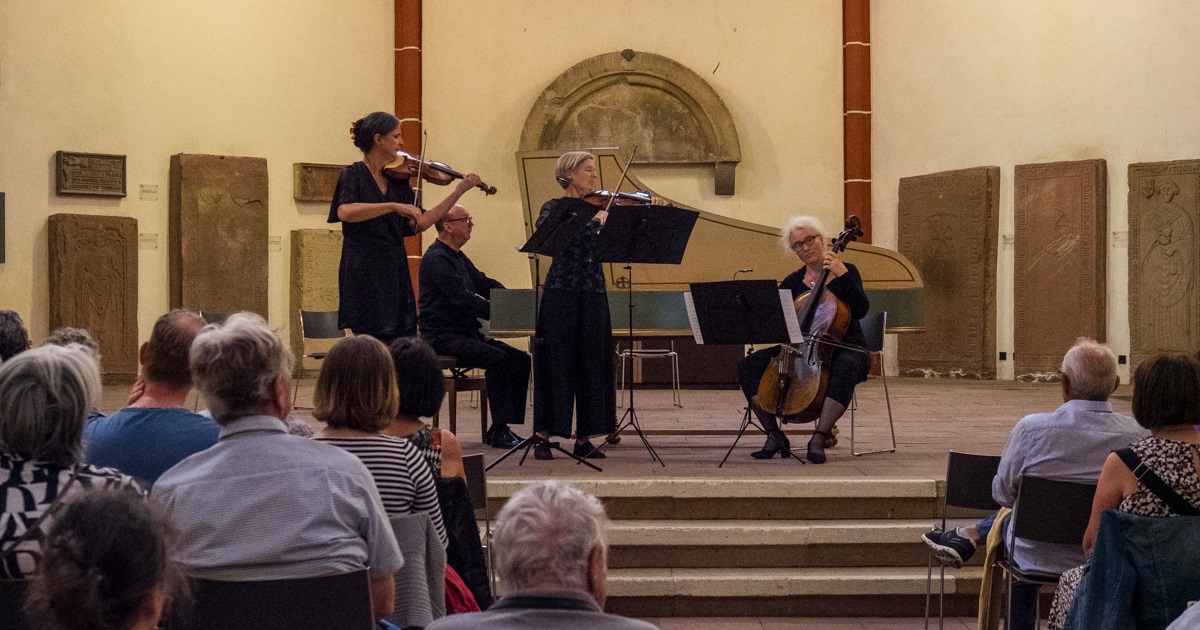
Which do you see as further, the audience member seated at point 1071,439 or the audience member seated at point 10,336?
the audience member seated at point 10,336

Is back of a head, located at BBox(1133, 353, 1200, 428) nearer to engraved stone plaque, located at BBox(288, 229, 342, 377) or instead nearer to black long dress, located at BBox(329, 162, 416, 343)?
black long dress, located at BBox(329, 162, 416, 343)

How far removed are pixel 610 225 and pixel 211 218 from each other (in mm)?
6291

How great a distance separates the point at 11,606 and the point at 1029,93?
1028cm

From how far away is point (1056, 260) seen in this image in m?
10.5

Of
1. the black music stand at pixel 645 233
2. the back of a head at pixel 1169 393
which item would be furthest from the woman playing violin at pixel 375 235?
the back of a head at pixel 1169 393

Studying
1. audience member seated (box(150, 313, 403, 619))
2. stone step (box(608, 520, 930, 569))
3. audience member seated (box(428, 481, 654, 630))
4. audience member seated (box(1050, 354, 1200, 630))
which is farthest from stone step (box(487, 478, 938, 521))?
audience member seated (box(428, 481, 654, 630))

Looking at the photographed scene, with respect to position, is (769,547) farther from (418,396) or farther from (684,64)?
(684,64)

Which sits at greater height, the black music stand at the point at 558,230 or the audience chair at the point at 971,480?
the black music stand at the point at 558,230

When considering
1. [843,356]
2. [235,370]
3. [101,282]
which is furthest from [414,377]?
[101,282]

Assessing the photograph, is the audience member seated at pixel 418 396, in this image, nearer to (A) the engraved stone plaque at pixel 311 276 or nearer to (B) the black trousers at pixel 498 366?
(B) the black trousers at pixel 498 366

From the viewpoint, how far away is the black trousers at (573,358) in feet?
18.5

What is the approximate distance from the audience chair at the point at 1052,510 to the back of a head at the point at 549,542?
2.11 m

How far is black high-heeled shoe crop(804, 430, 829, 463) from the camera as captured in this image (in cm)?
552

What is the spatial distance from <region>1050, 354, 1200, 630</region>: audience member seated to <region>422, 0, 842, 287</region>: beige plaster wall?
8.64m
